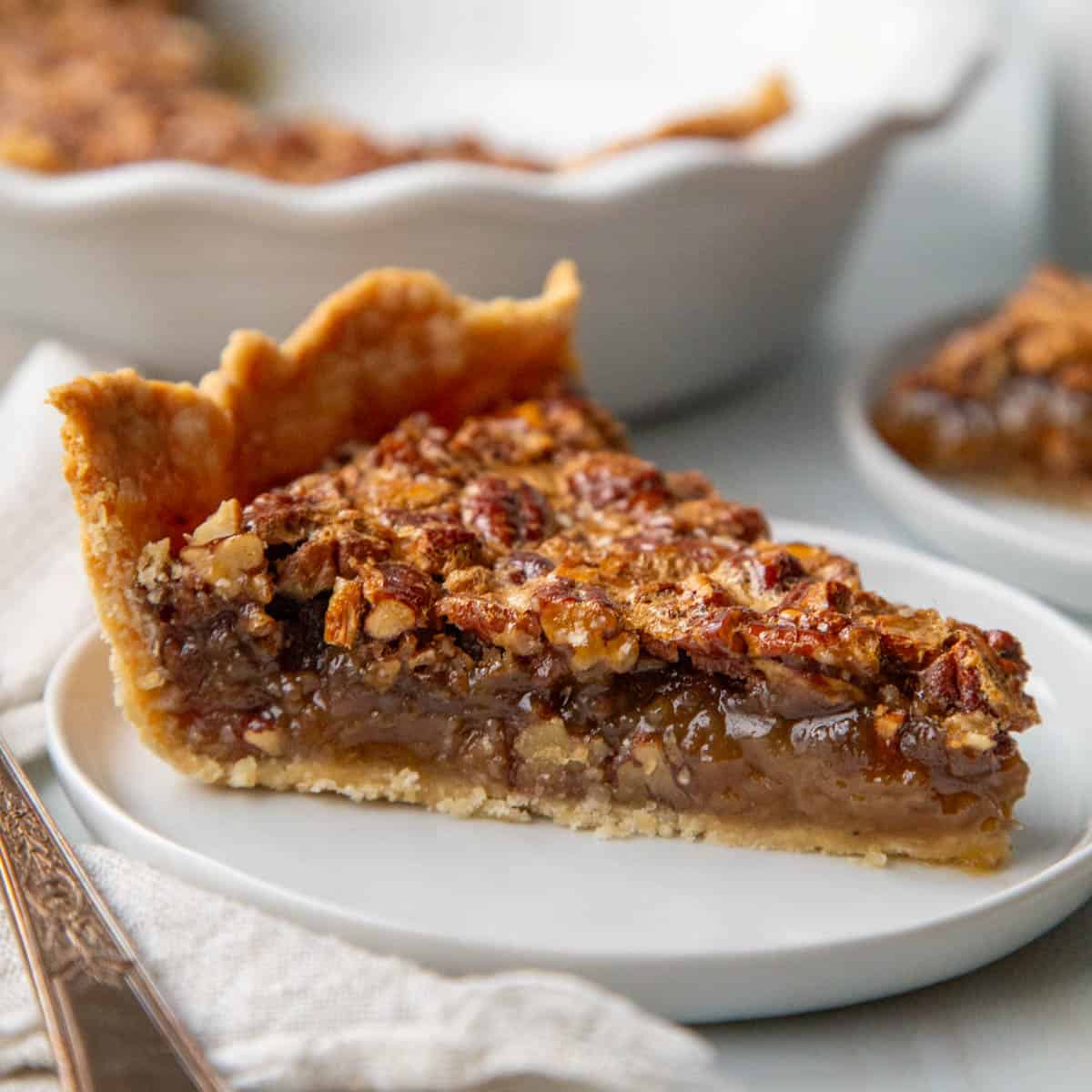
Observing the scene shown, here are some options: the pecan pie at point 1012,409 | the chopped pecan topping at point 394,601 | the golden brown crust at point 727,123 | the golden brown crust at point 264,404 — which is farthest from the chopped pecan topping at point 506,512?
the pecan pie at point 1012,409

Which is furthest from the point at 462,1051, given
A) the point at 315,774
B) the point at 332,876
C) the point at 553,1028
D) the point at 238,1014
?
the point at 315,774

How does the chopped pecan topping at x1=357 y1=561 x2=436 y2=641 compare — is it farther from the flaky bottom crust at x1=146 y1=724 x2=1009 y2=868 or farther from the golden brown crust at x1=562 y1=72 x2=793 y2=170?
the golden brown crust at x1=562 y1=72 x2=793 y2=170

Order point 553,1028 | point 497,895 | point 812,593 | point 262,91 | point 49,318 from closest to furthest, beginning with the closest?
point 553,1028
point 497,895
point 812,593
point 49,318
point 262,91

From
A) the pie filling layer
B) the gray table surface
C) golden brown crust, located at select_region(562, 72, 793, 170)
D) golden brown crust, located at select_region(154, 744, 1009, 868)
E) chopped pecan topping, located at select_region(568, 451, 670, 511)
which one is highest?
golden brown crust, located at select_region(562, 72, 793, 170)

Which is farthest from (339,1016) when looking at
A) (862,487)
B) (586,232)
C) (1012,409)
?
(1012,409)

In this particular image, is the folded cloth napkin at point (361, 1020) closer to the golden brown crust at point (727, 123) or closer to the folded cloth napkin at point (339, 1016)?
the folded cloth napkin at point (339, 1016)

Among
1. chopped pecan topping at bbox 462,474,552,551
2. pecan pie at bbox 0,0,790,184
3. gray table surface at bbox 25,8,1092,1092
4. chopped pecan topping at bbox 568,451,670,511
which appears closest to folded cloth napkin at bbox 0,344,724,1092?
gray table surface at bbox 25,8,1092,1092

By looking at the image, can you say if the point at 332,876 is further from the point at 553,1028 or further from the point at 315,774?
the point at 553,1028
